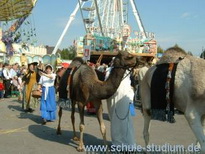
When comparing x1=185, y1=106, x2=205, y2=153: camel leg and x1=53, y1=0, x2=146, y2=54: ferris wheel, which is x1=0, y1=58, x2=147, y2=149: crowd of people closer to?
x1=185, y1=106, x2=205, y2=153: camel leg

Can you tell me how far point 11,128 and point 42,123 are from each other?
102cm

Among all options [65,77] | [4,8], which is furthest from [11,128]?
[4,8]

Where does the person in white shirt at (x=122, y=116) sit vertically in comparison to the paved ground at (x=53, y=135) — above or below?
above

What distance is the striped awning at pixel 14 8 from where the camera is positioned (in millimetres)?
41903

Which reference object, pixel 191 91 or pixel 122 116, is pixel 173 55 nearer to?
pixel 191 91

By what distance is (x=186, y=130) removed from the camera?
8461mm

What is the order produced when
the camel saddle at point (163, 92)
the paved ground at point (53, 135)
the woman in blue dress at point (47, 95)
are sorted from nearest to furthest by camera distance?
the camel saddle at point (163, 92)
the paved ground at point (53, 135)
the woman in blue dress at point (47, 95)

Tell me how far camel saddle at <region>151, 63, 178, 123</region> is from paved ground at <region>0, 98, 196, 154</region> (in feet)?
6.16

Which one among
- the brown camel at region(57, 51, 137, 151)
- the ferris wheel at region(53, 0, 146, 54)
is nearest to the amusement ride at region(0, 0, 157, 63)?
the ferris wheel at region(53, 0, 146, 54)

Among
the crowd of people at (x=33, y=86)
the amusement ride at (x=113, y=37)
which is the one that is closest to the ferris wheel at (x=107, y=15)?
the amusement ride at (x=113, y=37)

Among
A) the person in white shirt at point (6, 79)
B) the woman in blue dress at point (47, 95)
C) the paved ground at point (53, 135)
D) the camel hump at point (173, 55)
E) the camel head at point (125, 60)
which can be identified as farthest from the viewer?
the person in white shirt at point (6, 79)

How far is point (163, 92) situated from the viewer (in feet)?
15.6

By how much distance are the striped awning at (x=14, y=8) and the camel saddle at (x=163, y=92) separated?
3925 cm

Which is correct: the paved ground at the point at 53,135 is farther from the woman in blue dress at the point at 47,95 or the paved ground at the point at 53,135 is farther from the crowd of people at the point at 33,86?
the crowd of people at the point at 33,86
